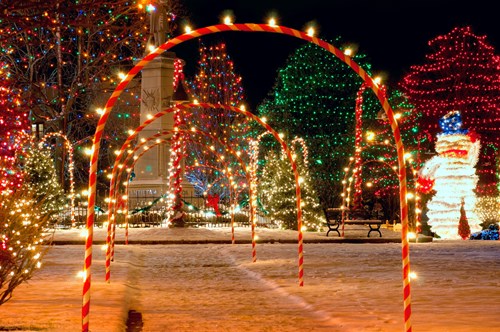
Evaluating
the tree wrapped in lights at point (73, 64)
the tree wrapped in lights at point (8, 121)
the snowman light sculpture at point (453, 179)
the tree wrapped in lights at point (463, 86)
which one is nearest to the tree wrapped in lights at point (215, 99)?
the tree wrapped in lights at point (73, 64)

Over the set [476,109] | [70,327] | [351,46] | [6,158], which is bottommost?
[70,327]

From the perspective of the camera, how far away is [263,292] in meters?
14.1

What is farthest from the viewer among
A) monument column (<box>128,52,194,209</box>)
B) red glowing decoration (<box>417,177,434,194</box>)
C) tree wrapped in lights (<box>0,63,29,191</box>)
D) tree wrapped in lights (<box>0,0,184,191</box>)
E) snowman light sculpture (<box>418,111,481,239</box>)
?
tree wrapped in lights (<box>0,0,184,191</box>)

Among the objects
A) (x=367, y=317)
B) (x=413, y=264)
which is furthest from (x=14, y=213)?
(x=413, y=264)

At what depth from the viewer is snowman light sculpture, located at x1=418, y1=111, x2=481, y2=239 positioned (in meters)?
32.9

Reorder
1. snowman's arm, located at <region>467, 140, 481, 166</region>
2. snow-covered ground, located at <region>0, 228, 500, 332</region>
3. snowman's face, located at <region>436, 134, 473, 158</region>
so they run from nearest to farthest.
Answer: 1. snow-covered ground, located at <region>0, 228, 500, 332</region>
2. snowman's face, located at <region>436, 134, 473, 158</region>
3. snowman's arm, located at <region>467, 140, 481, 166</region>

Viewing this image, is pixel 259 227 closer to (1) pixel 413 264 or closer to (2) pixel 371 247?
(2) pixel 371 247

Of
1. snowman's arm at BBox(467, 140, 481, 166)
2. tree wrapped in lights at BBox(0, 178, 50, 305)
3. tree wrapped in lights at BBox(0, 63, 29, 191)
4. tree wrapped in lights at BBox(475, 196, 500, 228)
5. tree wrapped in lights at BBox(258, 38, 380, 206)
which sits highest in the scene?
tree wrapped in lights at BBox(258, 38, 380, 206)

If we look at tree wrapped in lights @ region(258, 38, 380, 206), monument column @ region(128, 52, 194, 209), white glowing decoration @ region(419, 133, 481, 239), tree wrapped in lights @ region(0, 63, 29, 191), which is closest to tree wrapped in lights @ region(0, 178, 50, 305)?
tree wrapped in lights @ region(0, 63, 29, 191)

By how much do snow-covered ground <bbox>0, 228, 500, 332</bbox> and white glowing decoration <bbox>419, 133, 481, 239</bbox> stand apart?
9.66 m

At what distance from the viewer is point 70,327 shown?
948 cm

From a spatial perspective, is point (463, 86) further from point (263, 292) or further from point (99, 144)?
point (99, 144)

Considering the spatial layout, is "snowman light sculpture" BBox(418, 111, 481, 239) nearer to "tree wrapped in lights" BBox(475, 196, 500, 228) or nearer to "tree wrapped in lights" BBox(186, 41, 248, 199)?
"tree wrapped in lights" BBox(475, 196, 500, 228)

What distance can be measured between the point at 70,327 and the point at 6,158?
29.7 feet
